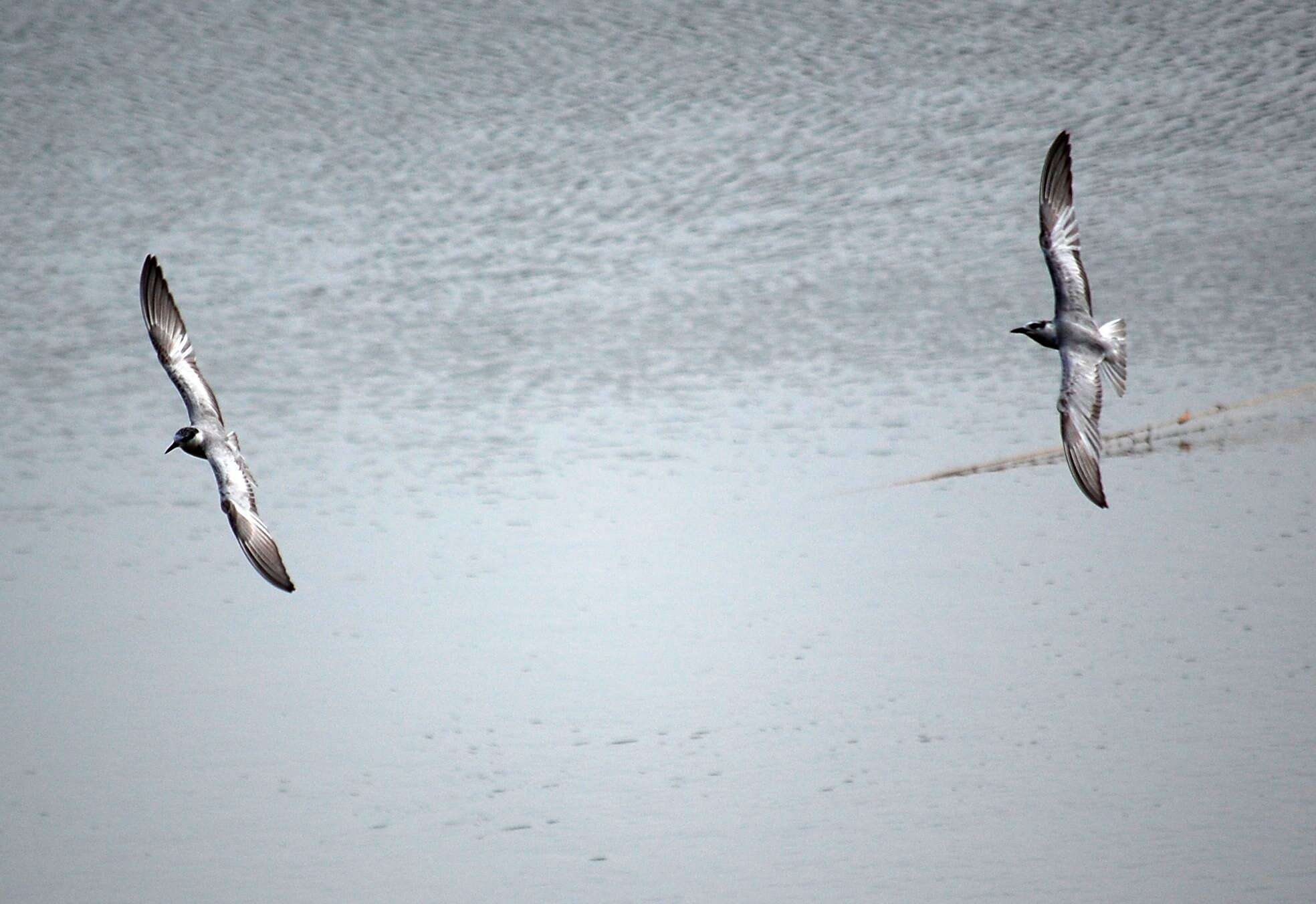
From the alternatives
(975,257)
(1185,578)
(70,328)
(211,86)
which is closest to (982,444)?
(1185,578)

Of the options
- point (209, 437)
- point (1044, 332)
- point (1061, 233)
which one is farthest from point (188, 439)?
point (1061, 233)

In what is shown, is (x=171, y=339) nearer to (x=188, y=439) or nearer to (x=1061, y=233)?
(x=188, y=439)

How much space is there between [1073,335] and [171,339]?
2.70m

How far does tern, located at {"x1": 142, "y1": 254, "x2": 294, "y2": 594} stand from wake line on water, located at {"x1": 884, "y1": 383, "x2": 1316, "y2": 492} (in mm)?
2576

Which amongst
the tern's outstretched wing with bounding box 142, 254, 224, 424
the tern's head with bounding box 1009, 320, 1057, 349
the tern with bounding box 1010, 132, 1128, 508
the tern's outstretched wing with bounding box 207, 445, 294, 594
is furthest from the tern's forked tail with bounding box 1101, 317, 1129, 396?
the tern's outstretched wing with bounding box 142, 254, 224, 424

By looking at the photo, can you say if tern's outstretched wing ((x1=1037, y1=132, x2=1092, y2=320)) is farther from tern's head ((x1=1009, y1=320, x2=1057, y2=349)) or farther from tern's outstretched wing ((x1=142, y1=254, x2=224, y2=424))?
tern's outstretched wing ((x1=142, y1=254, x2=224, y2=424))

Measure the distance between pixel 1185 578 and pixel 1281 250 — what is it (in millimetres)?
4160

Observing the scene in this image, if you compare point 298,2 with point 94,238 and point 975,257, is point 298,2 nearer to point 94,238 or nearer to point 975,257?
point 94,238

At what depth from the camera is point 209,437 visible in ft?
17.2

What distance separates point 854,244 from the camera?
33.8 ft

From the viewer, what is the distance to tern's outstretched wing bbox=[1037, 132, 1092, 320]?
17.9 feet

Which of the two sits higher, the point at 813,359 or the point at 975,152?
the point at 975,152

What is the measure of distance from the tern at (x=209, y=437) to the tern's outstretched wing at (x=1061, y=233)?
7.77ft

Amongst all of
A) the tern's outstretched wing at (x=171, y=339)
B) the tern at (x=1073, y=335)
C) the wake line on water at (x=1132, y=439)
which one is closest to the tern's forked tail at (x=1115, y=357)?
the tern at (x=1073, y=335)
